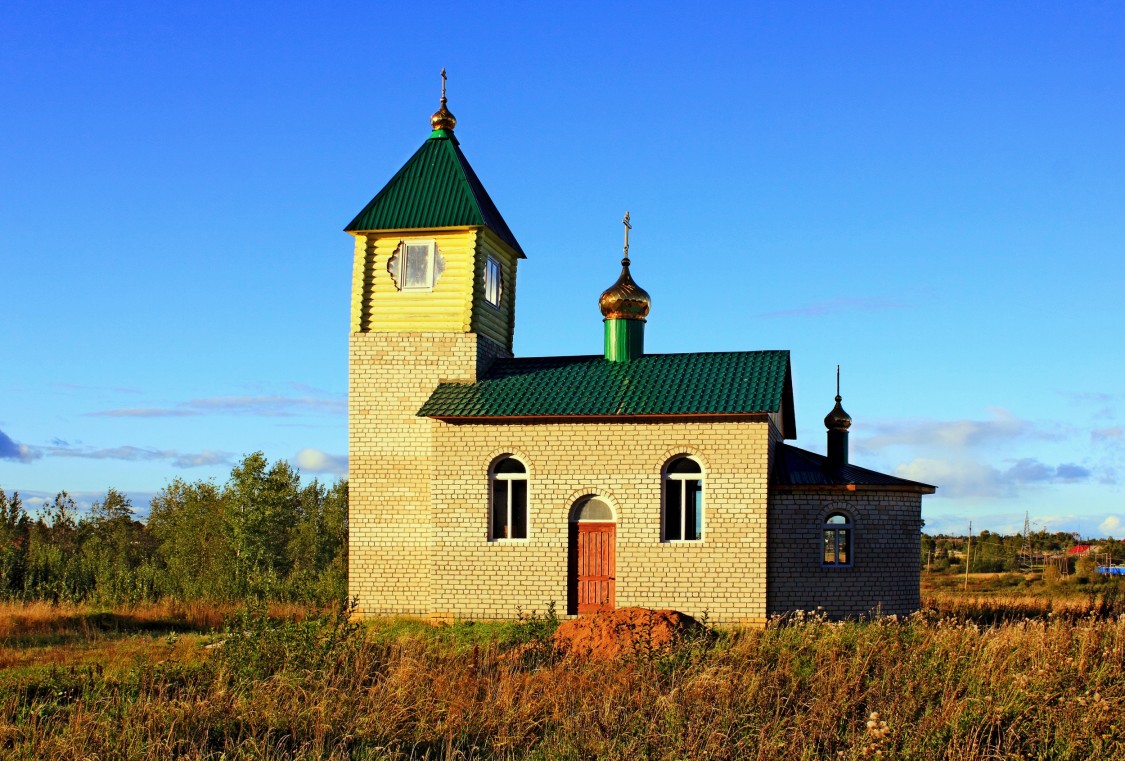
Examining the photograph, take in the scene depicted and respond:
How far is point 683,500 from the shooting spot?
18219 mm

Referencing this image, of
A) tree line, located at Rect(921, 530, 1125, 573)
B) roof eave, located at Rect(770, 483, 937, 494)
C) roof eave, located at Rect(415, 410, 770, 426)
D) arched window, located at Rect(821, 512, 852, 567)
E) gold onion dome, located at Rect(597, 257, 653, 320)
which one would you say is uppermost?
gold onion dome, located at Rect(597, 257, 653, 320)

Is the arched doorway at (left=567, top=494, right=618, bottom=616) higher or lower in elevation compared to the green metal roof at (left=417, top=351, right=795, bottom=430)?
lower

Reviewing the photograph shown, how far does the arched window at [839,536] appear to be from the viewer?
18.8 m

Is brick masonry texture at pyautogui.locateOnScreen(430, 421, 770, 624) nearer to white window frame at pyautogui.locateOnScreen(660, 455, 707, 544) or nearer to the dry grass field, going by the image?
white window frame at pyautogui.locateOnScreen(660, 455, 707, 544)

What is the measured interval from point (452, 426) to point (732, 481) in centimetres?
473

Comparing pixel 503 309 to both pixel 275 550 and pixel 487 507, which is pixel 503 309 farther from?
pixel 275 550

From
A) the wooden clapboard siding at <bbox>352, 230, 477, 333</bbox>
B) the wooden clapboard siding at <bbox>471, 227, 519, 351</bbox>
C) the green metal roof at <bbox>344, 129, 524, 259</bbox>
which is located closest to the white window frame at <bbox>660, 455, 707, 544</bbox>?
the wooden clapboard siding at <bbox>471, 227, 519, 351</bbox>

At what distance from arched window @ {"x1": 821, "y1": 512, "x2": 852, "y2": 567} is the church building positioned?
39mm

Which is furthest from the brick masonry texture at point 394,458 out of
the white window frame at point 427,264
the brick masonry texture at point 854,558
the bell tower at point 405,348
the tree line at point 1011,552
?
the tree line at point 1011,552

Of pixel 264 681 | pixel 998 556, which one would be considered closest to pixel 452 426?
pixel 264 681

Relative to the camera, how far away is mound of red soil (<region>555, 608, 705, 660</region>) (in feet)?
43.9

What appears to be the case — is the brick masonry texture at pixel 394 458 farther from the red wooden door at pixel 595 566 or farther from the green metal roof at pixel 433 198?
the red wooden door at pixel 595 566

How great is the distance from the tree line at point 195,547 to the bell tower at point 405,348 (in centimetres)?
295

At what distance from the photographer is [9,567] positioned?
25.0 metres
